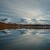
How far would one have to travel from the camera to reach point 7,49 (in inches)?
361

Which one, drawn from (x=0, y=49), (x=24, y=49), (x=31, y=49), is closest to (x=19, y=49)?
(x=24, y=49)

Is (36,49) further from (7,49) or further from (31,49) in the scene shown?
(7,49)

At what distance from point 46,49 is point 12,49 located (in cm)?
272

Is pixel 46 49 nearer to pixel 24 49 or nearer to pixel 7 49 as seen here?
pixel 24 49

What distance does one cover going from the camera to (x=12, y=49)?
9117 mm

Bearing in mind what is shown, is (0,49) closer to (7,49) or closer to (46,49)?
(7,49)

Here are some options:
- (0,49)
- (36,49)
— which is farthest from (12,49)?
(36,49)

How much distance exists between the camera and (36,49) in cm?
931

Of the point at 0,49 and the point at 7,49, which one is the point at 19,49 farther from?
the point at 0,49

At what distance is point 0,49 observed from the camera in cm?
923

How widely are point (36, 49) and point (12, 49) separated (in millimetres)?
1915

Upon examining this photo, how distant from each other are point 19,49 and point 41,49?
1.77 m

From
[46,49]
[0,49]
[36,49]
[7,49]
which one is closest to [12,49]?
[7,49]

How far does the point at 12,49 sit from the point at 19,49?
1.81 ft
